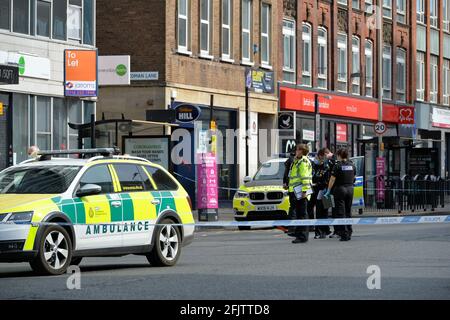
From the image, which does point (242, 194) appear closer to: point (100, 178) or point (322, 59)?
point (100, 178)

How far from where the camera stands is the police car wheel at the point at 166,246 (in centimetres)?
1636

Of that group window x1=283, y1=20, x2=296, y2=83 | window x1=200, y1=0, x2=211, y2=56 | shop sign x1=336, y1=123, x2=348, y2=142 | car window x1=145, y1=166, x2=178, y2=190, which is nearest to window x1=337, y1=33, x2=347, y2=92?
shop sign x1=336, y1=123, x2=348, y2=142

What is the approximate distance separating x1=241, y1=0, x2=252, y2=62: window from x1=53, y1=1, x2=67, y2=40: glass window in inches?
431

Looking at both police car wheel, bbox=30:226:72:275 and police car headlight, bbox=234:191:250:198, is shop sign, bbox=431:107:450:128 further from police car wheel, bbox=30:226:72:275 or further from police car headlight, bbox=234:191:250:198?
police car wheel, bbox=30:226:72:275

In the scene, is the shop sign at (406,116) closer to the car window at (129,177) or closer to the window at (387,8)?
the window at (387,8)

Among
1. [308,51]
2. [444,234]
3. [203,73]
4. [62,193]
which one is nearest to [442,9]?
[308,51]

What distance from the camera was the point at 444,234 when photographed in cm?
2464

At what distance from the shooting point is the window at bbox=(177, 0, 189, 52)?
128ft

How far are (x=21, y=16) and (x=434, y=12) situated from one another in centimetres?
3454

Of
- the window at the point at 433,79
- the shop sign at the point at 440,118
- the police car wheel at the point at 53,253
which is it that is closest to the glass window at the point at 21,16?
the police car wheel at the point at 53,253

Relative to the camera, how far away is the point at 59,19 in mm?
33219

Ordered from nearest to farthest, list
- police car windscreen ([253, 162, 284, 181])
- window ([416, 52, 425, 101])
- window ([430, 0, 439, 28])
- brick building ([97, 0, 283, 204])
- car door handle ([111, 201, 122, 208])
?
1. car door handle ([111, 201, 122, 208])
2. police car windscreen ([253, 162, 284, 181])
3. brick building ([97, 0, 283, 204])
4. window ([416, 52, 425, 101])
5. window ([430, 0, 439, 28])

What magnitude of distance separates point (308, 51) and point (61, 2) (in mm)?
16758

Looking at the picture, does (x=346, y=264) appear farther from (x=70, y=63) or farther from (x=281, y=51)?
(x=281, y=51)
